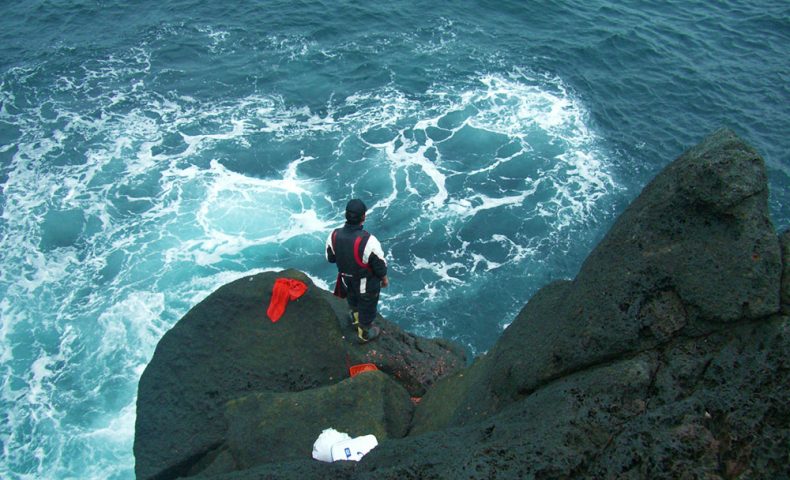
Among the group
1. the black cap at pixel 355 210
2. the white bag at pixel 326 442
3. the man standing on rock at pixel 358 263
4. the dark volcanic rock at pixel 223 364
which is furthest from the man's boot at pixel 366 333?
the white bag at pixel 326 442

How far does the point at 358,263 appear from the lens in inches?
400

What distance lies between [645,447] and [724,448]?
589 millimetres

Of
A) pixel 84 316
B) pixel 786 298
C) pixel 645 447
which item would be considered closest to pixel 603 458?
pixel 645 447

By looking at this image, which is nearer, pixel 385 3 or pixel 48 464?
pixel 48 464

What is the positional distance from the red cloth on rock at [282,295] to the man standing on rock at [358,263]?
720mm

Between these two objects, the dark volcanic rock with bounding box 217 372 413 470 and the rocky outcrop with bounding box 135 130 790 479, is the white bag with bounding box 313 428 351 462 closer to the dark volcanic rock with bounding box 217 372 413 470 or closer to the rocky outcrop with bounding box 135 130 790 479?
the dark volcanic rock with bounding box 217 372 413 470

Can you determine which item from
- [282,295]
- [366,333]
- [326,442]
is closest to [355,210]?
[282,295]

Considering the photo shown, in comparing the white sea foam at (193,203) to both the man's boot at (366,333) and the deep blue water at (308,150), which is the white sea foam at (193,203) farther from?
the man's boot at (366,333)

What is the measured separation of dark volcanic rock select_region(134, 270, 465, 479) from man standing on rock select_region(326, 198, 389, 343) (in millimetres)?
527

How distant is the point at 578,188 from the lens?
2023cm

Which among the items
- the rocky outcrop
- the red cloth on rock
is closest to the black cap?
the red cloth on rock

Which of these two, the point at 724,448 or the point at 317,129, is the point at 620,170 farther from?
the point at 724,448

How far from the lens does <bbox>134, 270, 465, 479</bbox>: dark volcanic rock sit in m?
9.77

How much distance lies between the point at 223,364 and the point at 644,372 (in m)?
6.91
